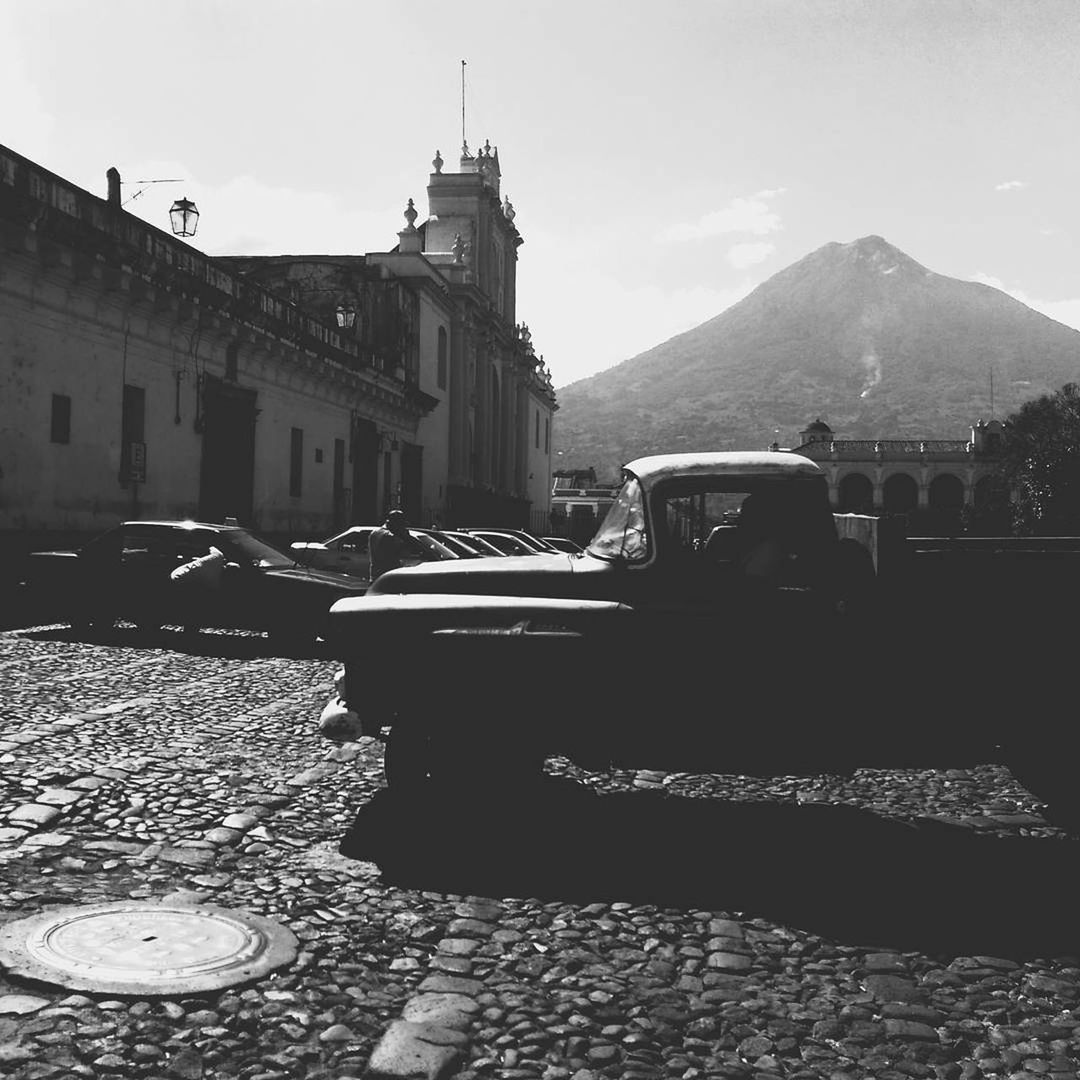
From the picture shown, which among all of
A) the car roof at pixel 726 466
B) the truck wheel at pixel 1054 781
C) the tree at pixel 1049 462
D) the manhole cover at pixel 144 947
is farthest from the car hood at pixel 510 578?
the tree at pixel 1049 462

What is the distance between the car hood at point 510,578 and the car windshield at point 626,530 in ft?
0.32

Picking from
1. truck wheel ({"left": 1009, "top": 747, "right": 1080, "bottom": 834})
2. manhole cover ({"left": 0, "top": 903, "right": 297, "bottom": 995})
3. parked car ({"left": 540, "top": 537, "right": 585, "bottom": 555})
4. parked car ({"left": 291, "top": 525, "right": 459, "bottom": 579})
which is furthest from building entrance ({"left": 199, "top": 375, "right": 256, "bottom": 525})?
manhole cover ({"left": 0, "top": 903, "right": 297, "bottom": 995})

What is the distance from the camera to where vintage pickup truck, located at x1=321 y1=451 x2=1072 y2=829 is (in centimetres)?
526

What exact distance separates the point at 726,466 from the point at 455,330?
4686cm

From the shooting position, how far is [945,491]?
10500cm

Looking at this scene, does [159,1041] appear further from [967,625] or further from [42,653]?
[42,653]

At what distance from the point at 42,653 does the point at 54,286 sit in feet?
28.6

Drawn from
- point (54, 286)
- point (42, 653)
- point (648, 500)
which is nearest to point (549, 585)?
point (648, 500)

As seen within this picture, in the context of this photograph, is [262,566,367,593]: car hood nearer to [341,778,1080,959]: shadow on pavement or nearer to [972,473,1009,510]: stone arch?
[341,778,1080,959]: shadow on pavement

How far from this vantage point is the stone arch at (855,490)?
105m

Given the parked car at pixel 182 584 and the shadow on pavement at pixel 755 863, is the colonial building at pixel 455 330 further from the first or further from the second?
the shadow on pavement at pixel 755 863

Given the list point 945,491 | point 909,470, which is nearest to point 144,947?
point 909,470

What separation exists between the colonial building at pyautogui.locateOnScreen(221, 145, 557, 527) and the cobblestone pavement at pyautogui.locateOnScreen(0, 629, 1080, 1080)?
96.9 feet

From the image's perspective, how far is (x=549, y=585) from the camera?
557 cm
